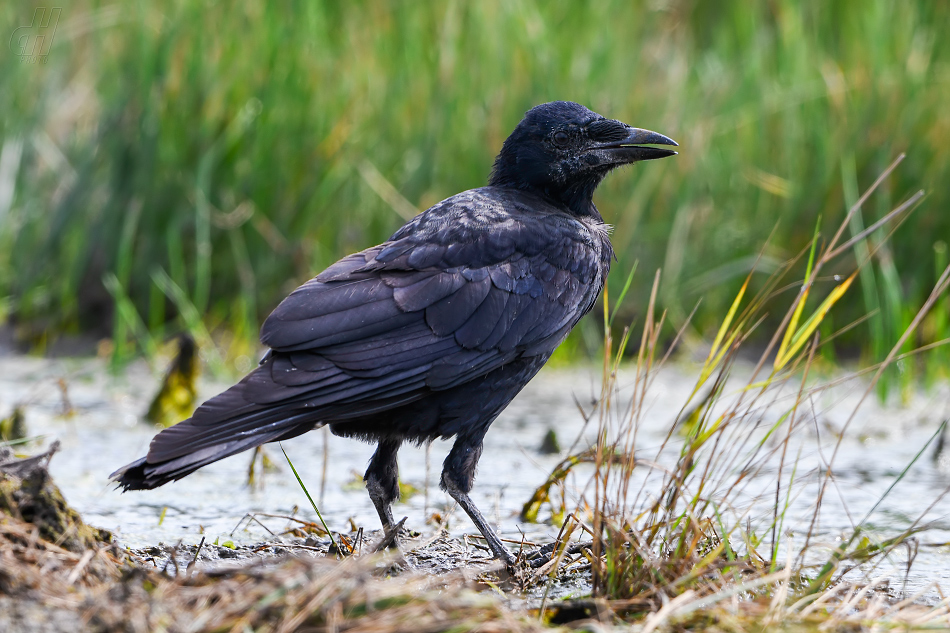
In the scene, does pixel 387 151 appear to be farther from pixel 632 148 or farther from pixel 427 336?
pixel 427 336

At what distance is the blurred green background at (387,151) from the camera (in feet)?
18.7

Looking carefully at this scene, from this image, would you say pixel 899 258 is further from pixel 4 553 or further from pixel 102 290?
pixel 4 553

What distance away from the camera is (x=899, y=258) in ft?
19.2

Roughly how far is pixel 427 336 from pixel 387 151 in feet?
9.69

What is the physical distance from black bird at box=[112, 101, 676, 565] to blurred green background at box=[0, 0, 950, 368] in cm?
218

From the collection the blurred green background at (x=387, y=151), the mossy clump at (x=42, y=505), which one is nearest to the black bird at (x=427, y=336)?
the mossy clump at (x=42, y=505)

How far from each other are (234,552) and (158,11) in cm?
396

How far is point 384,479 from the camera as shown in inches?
135

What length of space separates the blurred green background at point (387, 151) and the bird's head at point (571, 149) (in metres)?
Answer: 1.87

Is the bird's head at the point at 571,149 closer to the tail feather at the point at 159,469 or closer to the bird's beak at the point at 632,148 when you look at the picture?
the bird's beak at the point at 632,148

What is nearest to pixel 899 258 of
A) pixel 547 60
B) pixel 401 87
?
pixel 547 60

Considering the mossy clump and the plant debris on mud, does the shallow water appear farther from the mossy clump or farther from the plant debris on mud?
the mossy clump

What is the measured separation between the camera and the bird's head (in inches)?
150

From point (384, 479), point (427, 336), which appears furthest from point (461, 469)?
point (427, 336)
